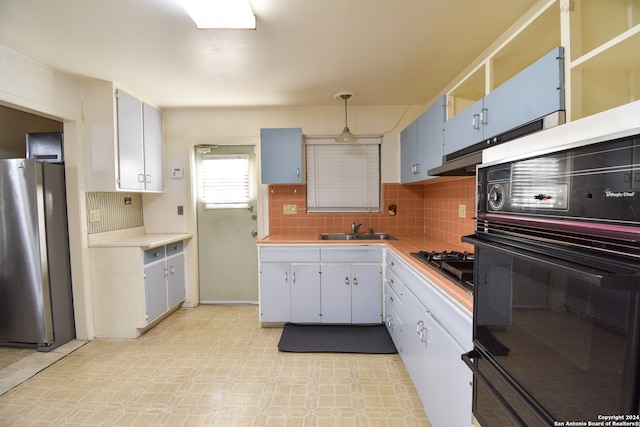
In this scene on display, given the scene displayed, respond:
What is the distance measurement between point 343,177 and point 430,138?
1.25 m

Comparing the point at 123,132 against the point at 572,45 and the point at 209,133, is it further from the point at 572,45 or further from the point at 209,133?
the point at 572,45

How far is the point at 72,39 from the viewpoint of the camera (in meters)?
1.82

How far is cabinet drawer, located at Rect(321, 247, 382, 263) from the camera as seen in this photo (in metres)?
2.63

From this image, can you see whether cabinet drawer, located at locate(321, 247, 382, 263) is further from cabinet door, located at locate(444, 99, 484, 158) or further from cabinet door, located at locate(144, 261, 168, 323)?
cabinet door, located at locate(144, 261, 168, 323)

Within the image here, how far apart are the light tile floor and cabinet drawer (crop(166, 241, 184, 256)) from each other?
2.99 feet

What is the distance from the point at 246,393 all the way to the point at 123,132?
258 centimetres

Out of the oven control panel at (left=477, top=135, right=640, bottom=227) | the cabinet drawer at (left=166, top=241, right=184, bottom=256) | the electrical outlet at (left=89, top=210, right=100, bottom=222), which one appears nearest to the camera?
the oven control panel at (left=477, top=135, right=640, bottom=227)

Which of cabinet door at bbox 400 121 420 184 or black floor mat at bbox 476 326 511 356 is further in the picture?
cabinet door at bbox 400 121 420 184

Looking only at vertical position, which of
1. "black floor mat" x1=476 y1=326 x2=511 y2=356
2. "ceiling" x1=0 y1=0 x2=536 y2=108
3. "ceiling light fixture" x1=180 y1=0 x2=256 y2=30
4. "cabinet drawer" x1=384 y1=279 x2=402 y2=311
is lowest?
"cabinet drawer" x1=384 y1=279 x2=402 y2=311

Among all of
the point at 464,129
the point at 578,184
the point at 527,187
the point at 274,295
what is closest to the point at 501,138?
the point at 464,129

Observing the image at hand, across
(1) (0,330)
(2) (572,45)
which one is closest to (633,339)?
(2) (572,45)

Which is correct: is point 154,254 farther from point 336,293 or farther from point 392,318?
point 392,318

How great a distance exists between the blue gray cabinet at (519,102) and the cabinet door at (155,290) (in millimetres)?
2960

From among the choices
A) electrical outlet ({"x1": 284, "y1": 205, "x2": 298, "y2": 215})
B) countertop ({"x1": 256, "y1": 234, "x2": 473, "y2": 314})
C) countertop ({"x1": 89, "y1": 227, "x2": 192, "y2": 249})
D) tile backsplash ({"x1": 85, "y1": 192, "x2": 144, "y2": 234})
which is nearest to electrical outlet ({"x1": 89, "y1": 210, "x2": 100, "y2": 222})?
tile backsplash ({"x1": 85, "y1": 192, "x2": 144, "y2": 234})
